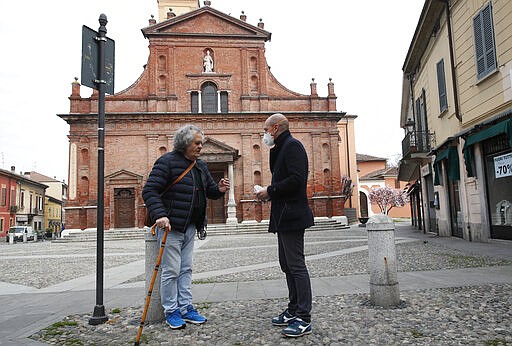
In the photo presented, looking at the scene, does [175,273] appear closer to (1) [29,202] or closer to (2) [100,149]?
(2) [100,149]

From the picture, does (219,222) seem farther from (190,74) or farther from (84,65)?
(84,65)

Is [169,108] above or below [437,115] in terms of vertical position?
above

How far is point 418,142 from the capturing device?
1599 cm

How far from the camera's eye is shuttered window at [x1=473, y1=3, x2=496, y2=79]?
9.51 m

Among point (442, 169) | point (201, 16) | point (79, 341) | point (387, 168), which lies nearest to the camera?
point (79, 341)

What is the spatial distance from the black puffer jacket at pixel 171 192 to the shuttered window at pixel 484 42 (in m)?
9.11

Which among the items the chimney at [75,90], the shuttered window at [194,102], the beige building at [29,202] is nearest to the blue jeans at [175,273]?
the shuttered window at [194,102]

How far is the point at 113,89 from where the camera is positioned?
172 inches

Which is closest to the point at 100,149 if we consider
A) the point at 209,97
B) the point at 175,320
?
the point at 175,320

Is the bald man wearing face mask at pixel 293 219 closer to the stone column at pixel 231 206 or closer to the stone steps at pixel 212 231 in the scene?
the stone steps at pixel 212 231

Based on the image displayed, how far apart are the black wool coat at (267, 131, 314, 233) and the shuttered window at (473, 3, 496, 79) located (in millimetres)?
8472

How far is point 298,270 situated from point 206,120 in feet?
76.8

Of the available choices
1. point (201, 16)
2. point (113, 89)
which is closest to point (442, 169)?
point (113, 89)

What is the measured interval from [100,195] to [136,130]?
22544 millimetres
